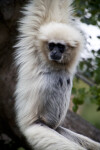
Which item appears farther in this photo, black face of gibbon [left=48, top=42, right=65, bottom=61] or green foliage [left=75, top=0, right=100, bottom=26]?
green foliage [left=75, top=0, right=100, bottom=26]

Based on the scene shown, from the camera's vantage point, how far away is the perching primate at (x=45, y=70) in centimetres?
696

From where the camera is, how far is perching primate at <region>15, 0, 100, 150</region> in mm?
6965

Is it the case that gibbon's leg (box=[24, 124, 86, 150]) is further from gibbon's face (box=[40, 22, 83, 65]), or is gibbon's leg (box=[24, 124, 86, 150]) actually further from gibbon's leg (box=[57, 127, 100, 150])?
gibbon's face (box=[40, 22, 83, 65])

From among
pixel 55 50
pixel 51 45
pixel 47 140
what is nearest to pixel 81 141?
pixel 47 140

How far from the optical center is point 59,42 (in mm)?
7152

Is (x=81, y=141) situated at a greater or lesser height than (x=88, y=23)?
lesser

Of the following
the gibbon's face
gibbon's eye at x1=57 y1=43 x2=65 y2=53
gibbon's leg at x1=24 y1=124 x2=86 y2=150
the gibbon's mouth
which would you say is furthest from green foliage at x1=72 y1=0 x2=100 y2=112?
gibbon's leg at x1=24 y1=124 x2=86 y2=150

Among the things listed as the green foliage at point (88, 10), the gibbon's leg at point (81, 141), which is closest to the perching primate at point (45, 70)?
the gibbon's leg at point (81, 141)

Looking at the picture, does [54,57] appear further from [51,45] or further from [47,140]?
[47,140]

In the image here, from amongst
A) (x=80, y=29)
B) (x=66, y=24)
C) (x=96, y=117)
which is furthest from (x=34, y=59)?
(x=96, y=117)

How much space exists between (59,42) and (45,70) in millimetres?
640

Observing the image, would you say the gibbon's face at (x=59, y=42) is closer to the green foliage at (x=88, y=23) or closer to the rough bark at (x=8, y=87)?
the green foliage at (x=88, y=23)

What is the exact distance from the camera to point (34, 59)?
23.4 feet

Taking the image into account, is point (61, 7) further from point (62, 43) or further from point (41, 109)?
point (41, 109)
